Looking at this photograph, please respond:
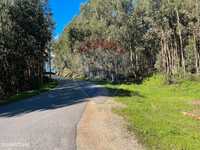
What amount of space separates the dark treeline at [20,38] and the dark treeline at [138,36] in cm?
1350

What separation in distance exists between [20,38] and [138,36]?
78.9 feet

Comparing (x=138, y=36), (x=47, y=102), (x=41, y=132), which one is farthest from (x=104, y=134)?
(x=138, y=36)

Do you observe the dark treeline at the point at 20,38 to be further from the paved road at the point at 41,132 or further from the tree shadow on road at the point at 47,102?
the paved road at the point at 41,132

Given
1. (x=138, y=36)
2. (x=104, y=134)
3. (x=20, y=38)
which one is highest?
(x=138, y=36)

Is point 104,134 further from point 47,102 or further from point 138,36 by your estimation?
point 138,36

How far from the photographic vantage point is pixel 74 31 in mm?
83188

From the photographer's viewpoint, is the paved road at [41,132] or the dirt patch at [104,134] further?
the paved road at [41,132]

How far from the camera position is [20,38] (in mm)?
47062

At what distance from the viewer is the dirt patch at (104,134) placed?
10556mm

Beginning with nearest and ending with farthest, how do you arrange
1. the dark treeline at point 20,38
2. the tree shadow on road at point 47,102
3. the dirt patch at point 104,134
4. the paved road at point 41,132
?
the dirt patch at point 104,134 → the paved road at point 41,132 → the tree shadow on road at point 47,102 → the dark treeline at point 20,38

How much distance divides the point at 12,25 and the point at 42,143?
3475 cm

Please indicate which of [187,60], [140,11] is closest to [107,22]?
[140,11]

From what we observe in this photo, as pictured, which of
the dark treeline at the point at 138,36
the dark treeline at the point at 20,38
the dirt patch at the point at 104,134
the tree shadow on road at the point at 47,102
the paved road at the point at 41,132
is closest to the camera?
the dirt patch at the point at 104,134

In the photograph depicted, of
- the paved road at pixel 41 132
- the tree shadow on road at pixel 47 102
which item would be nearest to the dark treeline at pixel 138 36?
the tree shadow on road at pixel 47 102
